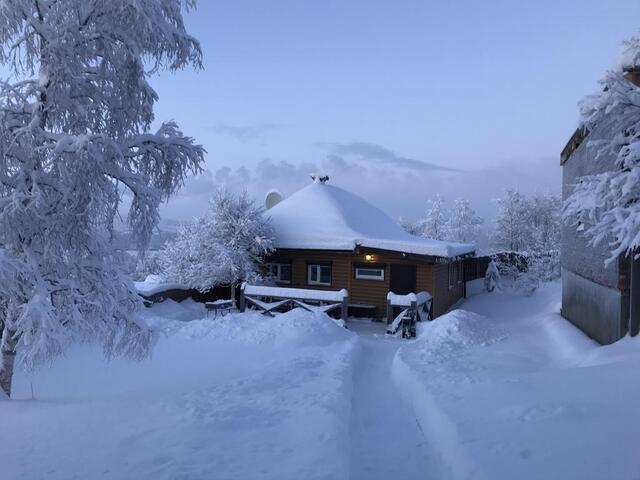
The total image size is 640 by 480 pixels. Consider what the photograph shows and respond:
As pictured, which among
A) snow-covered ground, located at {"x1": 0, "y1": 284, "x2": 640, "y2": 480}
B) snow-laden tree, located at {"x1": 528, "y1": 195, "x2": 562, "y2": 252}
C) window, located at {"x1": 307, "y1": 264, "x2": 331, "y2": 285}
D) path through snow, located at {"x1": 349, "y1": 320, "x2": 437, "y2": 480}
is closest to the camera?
snow-covered ground, located at {"x1": 0, "y1": 284, "x2": 640, "y2": 480}

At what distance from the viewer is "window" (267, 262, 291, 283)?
1928 cm

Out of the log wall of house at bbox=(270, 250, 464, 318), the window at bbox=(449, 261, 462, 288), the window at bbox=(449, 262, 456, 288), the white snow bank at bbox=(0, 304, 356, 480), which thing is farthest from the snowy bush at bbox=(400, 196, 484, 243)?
the white snow bank at bbox=(0, 304, 356, 480)

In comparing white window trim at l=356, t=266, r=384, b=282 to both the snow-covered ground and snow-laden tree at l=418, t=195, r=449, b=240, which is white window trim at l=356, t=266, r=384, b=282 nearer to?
the snow-covered ground

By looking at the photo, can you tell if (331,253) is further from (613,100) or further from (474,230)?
(474,230)

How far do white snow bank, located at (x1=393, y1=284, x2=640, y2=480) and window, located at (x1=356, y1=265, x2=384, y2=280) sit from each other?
6.64m

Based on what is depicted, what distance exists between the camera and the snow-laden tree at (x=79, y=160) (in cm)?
540

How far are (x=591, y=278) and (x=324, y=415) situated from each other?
377 inches

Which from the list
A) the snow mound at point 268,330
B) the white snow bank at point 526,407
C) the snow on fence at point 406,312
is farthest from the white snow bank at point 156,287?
the white snow bank at point 526,407

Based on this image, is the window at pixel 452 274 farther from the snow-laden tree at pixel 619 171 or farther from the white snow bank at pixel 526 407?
the snow-laden tree at pixel 619 171

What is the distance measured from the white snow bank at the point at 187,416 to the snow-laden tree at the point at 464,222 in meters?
36.3

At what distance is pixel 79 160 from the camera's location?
5.13 meters

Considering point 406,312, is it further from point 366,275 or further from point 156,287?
point 156,287

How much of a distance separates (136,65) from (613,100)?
683 cm

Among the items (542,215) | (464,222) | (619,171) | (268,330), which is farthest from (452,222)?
(619,171)
